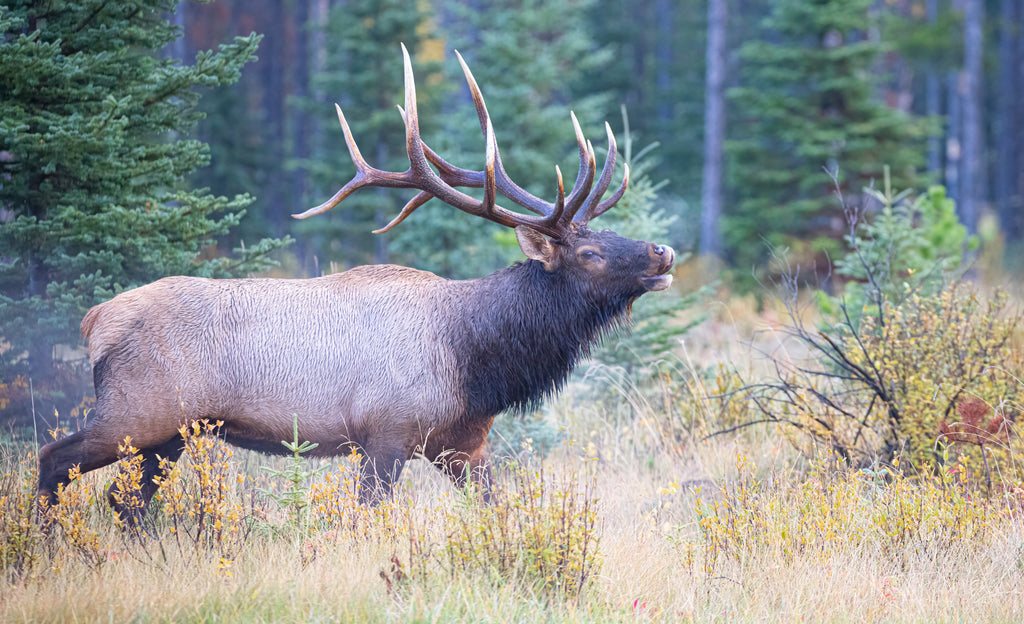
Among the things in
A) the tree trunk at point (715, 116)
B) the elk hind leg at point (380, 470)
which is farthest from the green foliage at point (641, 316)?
the tree trunk at point (715, 116)

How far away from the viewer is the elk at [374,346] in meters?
4.84

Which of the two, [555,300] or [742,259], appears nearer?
[555,300]

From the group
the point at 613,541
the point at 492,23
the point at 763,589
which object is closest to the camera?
the point at 763,589

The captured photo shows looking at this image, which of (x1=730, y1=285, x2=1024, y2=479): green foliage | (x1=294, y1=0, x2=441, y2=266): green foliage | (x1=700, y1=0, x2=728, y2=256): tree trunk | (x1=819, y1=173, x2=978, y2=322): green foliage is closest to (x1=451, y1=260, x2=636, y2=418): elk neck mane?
(x1=730, y1=285, x2=1024, y2=479): green foliage

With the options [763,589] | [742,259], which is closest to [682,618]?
[763,589]

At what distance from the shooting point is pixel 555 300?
215 inches

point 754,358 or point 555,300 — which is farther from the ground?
point 555,300

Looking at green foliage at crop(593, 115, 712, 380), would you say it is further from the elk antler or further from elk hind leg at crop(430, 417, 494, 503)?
elk hind leg at crop(430, 417, 494, 503)

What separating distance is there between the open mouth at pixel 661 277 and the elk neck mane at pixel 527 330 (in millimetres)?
153

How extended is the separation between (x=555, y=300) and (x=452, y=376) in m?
0.80

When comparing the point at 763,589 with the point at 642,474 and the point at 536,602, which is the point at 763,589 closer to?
the point at 536,602

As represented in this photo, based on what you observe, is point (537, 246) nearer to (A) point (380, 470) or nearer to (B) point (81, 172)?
(A) point (380, 470)

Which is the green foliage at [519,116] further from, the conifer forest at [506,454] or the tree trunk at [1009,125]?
the tree trunk at [1009,125]

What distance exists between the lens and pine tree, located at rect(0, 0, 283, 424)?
18.7 ft
